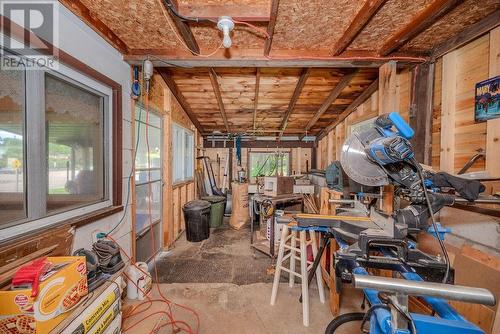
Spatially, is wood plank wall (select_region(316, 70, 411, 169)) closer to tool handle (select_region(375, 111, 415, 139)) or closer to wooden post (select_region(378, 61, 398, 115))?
wooden post (select_region(378, 61, 398, 115))

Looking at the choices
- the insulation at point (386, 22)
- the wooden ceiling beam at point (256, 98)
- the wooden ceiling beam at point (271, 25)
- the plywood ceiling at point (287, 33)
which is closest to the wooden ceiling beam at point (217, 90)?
the plywood ceiling at point (287, 33)

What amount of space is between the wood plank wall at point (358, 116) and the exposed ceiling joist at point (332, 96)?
17.0 inches

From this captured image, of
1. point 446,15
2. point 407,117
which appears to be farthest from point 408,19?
point 407,117

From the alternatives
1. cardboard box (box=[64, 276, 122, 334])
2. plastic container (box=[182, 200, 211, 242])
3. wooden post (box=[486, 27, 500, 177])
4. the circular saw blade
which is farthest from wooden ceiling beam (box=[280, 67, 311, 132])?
cardboard box (box=[64, 276, 122, 334])

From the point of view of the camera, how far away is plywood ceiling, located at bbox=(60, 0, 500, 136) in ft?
4.76

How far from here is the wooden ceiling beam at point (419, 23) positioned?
1.37m

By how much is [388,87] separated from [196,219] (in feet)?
10.3

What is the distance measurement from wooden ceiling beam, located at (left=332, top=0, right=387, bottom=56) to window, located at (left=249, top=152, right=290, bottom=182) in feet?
12.8

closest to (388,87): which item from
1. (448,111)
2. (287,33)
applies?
(448,111)

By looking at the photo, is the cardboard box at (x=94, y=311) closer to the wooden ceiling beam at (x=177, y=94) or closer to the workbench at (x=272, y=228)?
the workbench at (x=272, y=228)

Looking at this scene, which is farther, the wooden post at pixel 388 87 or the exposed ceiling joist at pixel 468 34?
the wooden post at pixel 388 87

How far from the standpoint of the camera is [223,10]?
149 centimetres

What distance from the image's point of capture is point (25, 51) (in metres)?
1.21

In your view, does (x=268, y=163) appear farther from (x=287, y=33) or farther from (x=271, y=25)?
(x=271, y=25)
